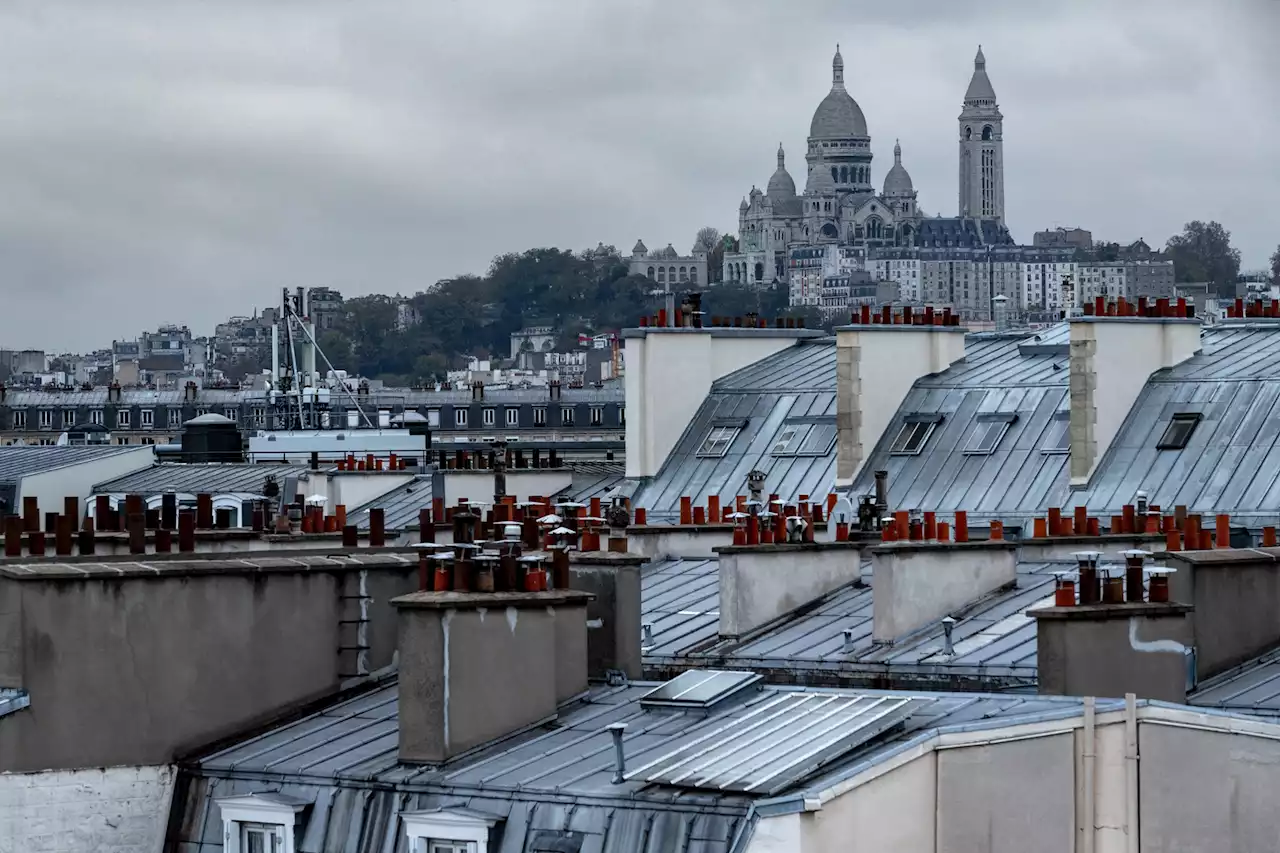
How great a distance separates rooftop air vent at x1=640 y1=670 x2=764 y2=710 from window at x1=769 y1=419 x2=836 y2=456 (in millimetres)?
33700

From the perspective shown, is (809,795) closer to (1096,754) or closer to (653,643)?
(1096,754)

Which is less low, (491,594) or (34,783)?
(491,594)

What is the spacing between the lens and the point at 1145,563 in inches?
982

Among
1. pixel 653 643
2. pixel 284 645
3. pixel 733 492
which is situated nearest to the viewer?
pixel 284 645

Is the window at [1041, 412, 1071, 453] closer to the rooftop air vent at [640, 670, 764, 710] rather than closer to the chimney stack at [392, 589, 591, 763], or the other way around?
the rooftop air vent at [640, 670, 764, 710]

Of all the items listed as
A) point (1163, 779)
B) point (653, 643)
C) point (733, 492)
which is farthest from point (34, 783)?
point (733, 492)

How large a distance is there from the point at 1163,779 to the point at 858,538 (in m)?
14.6

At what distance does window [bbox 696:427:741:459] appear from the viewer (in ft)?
187

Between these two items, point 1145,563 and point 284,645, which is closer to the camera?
point 284,645

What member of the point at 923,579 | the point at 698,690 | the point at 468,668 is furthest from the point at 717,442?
the point at 468,668

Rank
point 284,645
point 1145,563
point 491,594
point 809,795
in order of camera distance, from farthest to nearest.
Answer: point 1145,563 → point 284,645 → point 491,594 → point 809,795

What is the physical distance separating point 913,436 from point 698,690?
3249 centimetres

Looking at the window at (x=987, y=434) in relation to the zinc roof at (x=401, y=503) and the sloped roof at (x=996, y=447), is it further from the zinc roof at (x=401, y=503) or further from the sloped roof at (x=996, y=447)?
the zinc roof at (x=401, y=503)

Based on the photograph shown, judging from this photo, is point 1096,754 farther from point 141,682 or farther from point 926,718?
point 141,682
